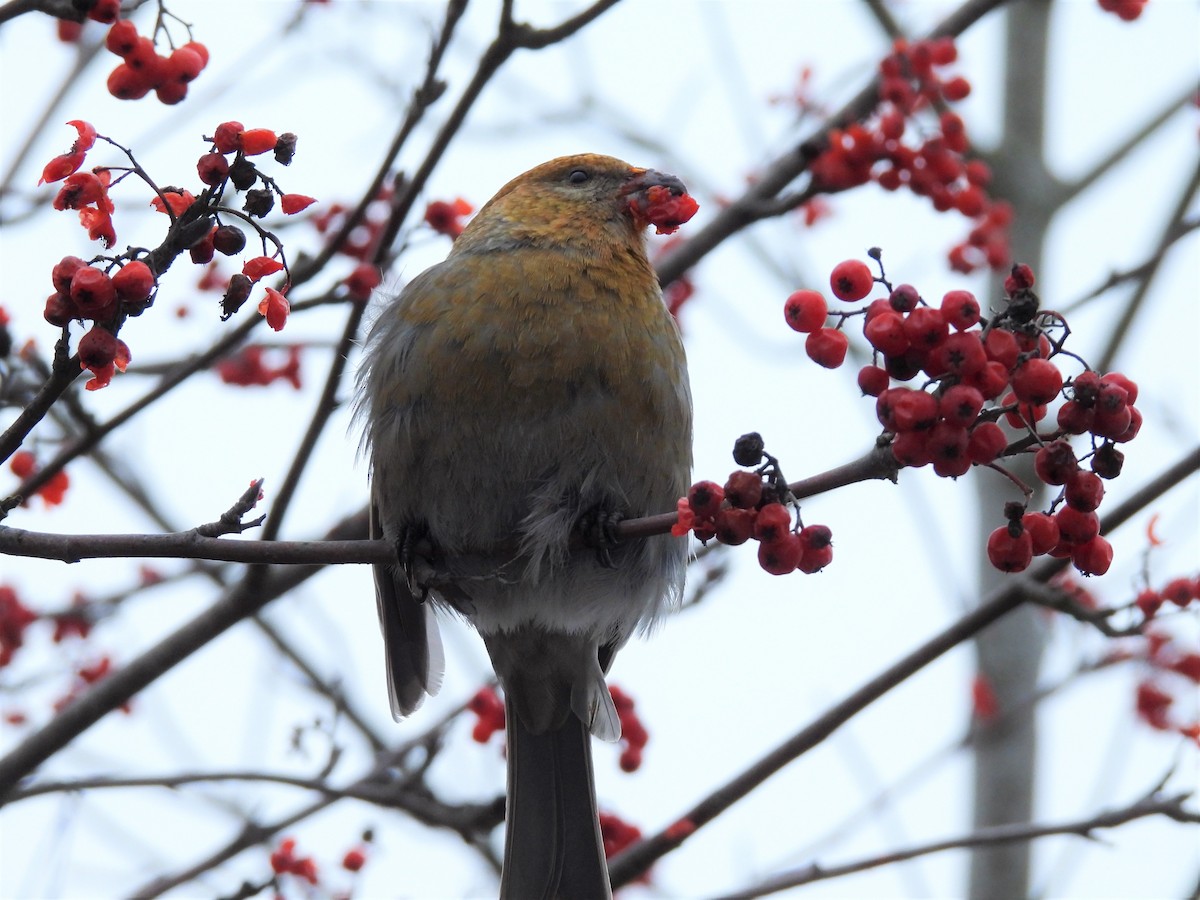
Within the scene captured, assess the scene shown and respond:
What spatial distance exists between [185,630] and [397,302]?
3.57ft

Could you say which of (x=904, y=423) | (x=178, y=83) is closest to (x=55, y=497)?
(x=178, y=83)

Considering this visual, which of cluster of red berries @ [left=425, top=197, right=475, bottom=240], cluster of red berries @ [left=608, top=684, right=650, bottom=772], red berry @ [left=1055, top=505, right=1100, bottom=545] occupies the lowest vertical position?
red berry @ [left=1055, top=505, right=1100, bottom=545]

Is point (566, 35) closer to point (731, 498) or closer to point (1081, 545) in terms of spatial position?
point (731, 498)

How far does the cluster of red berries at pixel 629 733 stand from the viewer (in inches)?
158

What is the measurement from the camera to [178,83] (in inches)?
92.0

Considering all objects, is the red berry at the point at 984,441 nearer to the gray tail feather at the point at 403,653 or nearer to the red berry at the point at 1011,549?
the red berry at the point at 1011,549

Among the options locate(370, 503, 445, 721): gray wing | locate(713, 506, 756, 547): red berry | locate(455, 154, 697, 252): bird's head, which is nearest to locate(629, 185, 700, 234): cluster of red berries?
locate(455, 154, 697, 252): bird's head

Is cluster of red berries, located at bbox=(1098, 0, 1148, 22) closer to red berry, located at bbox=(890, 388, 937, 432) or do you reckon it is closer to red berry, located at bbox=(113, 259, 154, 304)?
red berry, located at bbox=(890, 388, 937, 432)

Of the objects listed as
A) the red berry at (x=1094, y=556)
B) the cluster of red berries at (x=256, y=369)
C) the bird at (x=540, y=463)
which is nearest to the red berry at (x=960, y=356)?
the red berry at (x=1094, y=556)

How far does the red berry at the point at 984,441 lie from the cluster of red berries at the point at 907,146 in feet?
6.91

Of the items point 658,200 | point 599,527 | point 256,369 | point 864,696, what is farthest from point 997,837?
point 256,369

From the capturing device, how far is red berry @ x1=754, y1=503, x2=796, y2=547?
2.01 meters

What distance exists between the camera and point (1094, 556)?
2.10 m

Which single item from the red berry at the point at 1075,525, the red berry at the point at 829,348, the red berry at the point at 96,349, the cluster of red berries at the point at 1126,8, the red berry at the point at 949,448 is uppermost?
the cluster of red berries at the point at 1126,8
